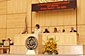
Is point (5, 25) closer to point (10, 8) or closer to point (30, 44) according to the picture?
point (10, 8)

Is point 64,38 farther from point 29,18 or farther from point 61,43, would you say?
point 29,18

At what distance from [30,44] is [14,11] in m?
4.97

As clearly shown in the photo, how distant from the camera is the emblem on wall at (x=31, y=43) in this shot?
6.68m

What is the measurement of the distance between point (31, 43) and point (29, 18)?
4.36 meters

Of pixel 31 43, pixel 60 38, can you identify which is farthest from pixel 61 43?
pixel 31 43

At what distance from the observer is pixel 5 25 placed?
11.4m

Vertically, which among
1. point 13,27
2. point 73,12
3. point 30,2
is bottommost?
point 13,27

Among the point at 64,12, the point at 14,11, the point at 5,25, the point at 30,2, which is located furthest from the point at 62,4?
the point at 5,25

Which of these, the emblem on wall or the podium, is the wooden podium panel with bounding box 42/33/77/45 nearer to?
the podium

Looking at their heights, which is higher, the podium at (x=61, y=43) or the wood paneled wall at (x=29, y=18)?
the wood paneled wall at (x=29, y=18)

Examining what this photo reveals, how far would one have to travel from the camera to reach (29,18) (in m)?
10.9

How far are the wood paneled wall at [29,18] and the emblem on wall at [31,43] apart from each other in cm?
356

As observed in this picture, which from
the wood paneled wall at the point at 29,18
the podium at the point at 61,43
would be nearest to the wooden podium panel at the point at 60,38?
the podium at the point at 61,43

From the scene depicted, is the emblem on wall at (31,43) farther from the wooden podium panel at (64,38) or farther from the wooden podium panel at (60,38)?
the wooden podium panel at (64,38)
